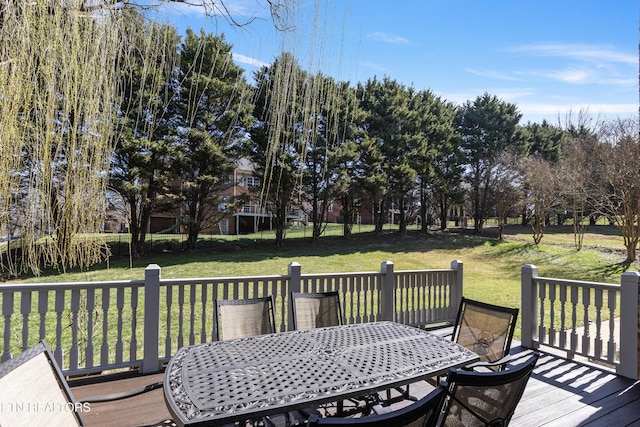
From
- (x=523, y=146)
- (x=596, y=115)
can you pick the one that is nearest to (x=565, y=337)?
(x=596, y=115)

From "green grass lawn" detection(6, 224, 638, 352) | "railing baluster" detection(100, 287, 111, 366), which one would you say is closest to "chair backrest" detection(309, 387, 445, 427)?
"railing baluster" detection(100, 287, 111, 366)

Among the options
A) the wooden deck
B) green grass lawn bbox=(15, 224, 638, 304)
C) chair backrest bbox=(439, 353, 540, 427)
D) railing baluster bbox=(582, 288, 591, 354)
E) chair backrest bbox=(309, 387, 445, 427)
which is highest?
chair backrest bbox=(309, 387, 445, 427)

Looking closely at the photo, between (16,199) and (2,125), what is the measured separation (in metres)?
0.37

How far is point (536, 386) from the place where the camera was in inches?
119

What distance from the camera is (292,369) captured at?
5.94 feet

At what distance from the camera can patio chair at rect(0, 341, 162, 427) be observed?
114 centimetres

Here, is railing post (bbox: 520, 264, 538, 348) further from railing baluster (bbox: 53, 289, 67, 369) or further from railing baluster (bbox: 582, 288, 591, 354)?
railing baluster (bbox: 53, 289, 67, 369)

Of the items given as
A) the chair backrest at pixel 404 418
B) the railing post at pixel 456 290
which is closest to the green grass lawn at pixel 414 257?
the railing post at pixel 456 290

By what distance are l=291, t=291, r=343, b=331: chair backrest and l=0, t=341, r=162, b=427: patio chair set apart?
5.21ft

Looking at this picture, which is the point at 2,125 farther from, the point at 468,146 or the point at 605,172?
the point at 468,146

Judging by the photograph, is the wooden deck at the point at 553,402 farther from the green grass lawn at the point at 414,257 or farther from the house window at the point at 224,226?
the house window at the point at 224,226

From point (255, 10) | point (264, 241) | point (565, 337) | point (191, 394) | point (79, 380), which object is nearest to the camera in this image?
point (191, 394)

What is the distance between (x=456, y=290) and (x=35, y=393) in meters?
4.67

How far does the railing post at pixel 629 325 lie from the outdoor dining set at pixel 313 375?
164cm
